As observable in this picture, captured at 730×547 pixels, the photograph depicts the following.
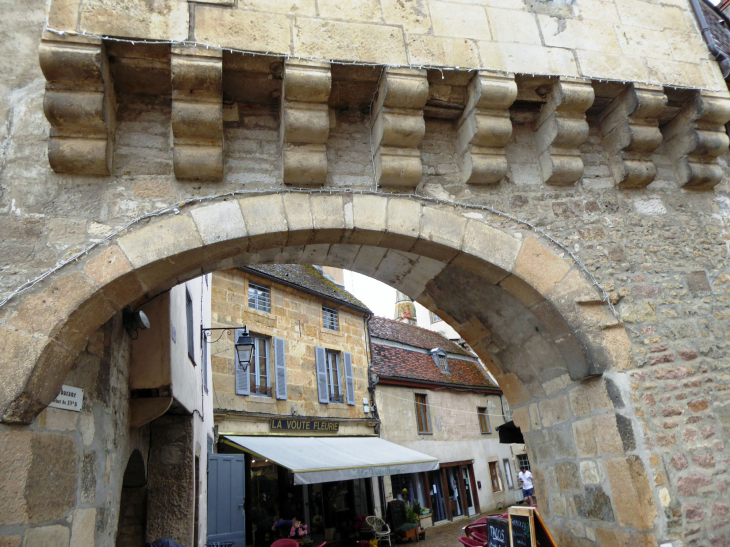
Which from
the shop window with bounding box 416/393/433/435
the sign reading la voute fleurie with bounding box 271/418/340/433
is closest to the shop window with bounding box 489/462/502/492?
the shop window with bounding box 416/393/433/435

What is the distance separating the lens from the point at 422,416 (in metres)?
13.8

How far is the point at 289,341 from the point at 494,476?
9.32m

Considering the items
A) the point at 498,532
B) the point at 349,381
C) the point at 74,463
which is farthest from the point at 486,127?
the point at 349,381

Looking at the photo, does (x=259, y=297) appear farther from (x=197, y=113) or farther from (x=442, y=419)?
(x=197, y=113)

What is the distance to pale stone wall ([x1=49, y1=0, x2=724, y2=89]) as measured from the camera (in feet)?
9.99

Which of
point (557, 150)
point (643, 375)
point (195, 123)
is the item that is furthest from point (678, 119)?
point (195, 123)

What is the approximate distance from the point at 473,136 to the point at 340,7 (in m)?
1.20

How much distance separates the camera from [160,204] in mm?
3041

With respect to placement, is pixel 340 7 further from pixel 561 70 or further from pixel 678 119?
pixel 678 119

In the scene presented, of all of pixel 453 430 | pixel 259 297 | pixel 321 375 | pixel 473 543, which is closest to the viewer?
pixel 473 543

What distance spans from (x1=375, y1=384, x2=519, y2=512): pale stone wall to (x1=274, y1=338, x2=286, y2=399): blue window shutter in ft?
9.72

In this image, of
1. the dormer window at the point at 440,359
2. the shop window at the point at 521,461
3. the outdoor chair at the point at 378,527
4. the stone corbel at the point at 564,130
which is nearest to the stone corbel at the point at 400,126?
the stone corbel at the point at 564,130

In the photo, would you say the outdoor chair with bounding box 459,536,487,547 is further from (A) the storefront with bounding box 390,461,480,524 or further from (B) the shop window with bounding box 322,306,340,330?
(A) the storefront with bounding box 390,461,480,524

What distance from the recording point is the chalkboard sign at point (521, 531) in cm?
309
